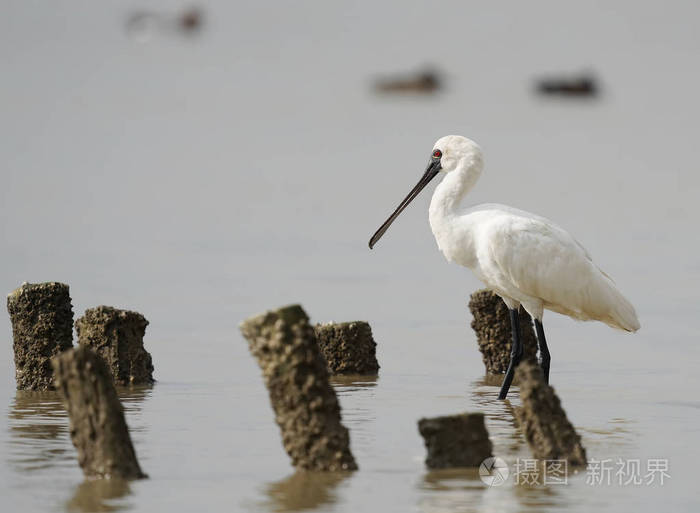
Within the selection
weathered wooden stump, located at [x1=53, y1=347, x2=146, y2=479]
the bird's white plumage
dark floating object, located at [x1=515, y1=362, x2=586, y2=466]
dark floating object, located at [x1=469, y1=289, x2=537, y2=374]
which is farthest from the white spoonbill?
weathered wooden stump, located at [x1=53, y1=347, x2=146, y2=479]

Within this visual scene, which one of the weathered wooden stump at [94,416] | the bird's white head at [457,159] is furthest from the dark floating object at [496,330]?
the weathered wooden stump at [94,416]

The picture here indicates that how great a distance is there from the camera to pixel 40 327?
45.8ft

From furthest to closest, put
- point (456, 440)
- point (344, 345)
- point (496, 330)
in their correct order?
point (496, 330), point (344, 345), point (456, 440)

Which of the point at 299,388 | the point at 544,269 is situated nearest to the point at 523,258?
the point at 544,269

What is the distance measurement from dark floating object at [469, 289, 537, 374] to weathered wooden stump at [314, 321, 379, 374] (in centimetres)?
108

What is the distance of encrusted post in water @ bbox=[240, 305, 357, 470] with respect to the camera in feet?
31.2

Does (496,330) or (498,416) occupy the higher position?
(496,330)

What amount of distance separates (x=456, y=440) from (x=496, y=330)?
5604 millimetres

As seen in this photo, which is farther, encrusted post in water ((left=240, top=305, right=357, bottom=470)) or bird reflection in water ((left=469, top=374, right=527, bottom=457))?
bird reflection in water ((left=469, top=374, right=527, bottom=457))

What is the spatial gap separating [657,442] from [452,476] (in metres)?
2.35

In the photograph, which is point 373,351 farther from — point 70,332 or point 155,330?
point 155,330

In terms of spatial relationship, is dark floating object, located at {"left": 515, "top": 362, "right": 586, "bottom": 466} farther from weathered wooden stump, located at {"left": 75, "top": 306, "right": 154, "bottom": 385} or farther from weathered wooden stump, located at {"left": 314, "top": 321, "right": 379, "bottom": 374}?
weathered wooden stump, located at {"left": 314, "top": 321, "right": 379, "bottom": 374}

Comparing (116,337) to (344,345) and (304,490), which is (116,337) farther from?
(304,490)

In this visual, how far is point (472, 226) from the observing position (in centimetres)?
1374
